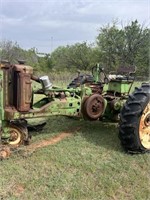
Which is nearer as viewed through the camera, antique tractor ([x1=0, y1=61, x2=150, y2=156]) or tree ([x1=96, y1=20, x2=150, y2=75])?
antique tractor ([x1=0, y1=61, x2=150, y2=156])

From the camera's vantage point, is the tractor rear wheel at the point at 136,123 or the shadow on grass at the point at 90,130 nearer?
the tractor rear wheel at the point at 136,123

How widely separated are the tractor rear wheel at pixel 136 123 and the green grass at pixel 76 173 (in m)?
0.16

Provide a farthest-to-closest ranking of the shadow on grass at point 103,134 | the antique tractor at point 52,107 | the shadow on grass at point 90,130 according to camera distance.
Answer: the shadow on grass at point 90,130
the shadow on grass at point 103,134
the antique tractor at point 52,107


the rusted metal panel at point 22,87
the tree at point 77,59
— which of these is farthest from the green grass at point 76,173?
the tree at point 77,59

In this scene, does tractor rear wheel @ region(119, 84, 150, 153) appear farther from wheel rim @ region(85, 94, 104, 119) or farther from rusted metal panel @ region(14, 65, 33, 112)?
rusted metal panel @ region(14, 65, 33, 112)

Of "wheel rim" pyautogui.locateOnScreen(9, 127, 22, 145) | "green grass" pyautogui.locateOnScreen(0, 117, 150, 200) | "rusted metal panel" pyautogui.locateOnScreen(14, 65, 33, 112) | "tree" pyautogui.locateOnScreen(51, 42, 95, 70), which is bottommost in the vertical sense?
"green grass" pyautogui.locateOnScreen(0, 117, 150, 200)

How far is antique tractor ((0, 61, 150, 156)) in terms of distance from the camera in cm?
492

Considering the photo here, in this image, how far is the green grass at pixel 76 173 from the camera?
150 inches

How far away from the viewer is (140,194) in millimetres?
3883

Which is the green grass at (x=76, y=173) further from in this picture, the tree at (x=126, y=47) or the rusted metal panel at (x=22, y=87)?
the tree at (x=126, y=47)

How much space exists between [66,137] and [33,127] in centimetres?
70

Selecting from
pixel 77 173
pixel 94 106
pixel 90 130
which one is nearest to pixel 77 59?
pixel 90 130

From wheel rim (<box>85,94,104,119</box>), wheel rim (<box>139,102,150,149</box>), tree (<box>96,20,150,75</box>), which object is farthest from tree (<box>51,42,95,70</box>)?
wheel rim (<box>139,102,150,149</box>)

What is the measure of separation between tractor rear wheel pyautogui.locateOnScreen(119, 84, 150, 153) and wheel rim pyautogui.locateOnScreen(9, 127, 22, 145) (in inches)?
60.9
